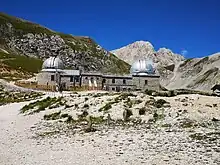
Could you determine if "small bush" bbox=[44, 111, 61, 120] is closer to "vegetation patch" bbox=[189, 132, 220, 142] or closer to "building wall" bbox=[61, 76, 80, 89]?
"vegetation patch" bbox=[189, 132, 220, 142]

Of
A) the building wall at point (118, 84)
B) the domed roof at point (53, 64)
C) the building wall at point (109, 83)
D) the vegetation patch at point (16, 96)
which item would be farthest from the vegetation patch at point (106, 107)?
the domed roof at point (53, 64)

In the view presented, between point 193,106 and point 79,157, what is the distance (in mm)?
16368

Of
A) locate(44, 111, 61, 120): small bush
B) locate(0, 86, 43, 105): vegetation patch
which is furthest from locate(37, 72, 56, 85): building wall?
locate(44, 111, 61, 120): small bush

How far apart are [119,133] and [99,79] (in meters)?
72.6

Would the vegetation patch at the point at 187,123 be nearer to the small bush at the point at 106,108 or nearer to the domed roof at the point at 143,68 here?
the small bush at the point at 106,108

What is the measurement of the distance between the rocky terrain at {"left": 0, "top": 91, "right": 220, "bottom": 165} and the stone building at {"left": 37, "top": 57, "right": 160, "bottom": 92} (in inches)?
2171

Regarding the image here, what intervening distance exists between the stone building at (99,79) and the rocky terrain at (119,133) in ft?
181

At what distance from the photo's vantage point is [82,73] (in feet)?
321

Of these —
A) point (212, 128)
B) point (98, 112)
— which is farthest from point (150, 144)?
point (98, 112)

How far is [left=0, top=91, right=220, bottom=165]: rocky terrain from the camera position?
19.0 metres

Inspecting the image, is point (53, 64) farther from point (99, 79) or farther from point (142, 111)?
point (142, 111)

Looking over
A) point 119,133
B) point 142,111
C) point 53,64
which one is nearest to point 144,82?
point 53,64

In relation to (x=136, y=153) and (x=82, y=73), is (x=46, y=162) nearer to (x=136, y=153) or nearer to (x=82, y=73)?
(x=136, y=153)

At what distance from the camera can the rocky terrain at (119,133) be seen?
62.4ft
